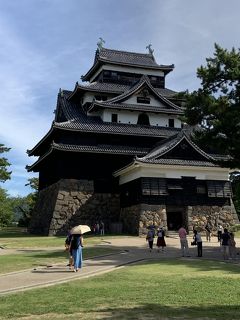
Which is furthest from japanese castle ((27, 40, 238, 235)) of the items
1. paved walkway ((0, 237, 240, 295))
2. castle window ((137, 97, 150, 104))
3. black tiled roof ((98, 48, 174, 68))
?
paved walkway ((0, 237, 240, 295))

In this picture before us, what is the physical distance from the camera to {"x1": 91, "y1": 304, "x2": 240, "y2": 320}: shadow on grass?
8.29m

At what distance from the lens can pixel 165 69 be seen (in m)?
52.0

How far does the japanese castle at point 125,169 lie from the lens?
121 feet

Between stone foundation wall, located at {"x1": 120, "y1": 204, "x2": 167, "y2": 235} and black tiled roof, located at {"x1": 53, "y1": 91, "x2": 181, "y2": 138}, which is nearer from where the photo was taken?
stone foundation wall, located at {"x1": 120, "y1": 204, "x2": 167, "y2": 235}

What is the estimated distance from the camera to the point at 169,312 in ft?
28.7

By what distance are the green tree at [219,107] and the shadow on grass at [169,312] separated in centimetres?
1538

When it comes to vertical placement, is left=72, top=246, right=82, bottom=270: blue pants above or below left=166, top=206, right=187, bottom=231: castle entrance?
below

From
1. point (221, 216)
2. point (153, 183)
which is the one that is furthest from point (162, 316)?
point (221, 216)

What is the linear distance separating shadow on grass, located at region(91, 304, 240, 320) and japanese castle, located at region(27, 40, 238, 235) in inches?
988

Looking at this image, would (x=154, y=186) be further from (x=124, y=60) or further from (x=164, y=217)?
(x=124, y=60)

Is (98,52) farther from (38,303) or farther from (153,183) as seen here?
(38,303)

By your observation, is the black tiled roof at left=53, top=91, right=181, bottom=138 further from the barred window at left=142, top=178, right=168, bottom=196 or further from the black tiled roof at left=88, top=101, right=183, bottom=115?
the barred window at left=142, top=178, right=168, bottom=196

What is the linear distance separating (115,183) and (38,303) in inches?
1258

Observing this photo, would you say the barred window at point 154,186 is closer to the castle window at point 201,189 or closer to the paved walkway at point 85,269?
the castle window at point 201,189
